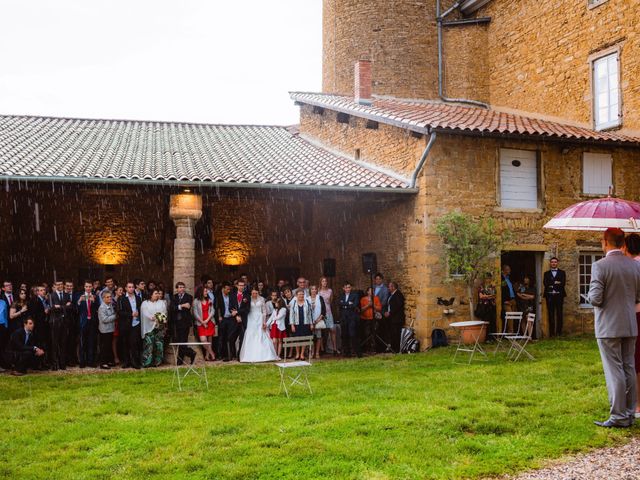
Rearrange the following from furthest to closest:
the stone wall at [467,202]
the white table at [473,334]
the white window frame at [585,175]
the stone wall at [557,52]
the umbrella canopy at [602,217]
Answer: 1. the stone wall at [557,52]
2. the white window frame at [585,175]
3. the stone wall at [467,202]
4. the white table at [473,334]
5. the umbrella canopy at [602,217]

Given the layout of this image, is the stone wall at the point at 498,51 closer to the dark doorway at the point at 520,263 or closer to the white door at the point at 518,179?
the white door at the point at 518,179

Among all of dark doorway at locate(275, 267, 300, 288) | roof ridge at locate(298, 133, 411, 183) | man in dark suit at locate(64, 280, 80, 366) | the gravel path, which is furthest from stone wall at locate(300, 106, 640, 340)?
the gravel path

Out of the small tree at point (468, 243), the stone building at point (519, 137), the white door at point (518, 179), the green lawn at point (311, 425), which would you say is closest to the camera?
the green lawn at point (311, 425)

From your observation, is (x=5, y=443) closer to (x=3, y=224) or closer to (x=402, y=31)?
(x=3, y=224)

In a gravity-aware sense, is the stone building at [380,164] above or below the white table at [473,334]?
above

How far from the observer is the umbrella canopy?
8.64m

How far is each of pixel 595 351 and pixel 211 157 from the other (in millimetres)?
9486

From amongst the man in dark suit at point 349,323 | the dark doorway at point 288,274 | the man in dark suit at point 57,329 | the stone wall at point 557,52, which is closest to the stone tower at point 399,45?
the stone wall at point 557,52

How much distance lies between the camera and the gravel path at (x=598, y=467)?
17.4 ft

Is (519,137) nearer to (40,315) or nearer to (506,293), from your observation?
(506,293)

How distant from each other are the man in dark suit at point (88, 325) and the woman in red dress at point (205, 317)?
71.1 inches

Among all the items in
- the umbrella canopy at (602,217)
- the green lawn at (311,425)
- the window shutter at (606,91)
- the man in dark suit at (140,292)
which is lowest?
the green lawn at (311,425)

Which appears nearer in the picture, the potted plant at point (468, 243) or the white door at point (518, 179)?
the potted plant at point (468, 243)

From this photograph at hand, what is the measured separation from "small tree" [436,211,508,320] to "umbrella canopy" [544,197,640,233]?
3772mm
